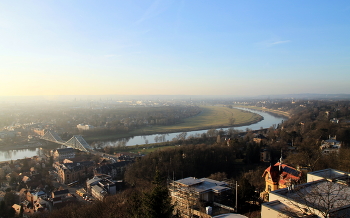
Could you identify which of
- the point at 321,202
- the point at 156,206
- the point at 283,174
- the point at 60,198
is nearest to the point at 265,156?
the point at 283,174

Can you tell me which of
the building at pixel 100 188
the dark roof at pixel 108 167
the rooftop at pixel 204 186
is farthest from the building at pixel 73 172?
the rooftop at pixel 204 186

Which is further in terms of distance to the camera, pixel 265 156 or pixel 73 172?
pixel 265 156

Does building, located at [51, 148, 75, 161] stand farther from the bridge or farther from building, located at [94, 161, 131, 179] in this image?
building, located at [94, 161, 131, 179]

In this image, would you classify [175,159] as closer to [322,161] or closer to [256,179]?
[256,179]

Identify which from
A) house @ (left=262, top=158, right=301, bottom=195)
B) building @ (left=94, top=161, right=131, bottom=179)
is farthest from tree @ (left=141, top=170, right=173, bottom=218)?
building @ (left=94, top=161, right=131, bottom=179)

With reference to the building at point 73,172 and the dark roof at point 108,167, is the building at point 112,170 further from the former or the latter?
the building at point 73,172

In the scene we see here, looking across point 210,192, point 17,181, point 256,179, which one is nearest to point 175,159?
point 256,179

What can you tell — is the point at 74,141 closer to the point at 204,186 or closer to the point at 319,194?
the point at 204,186
